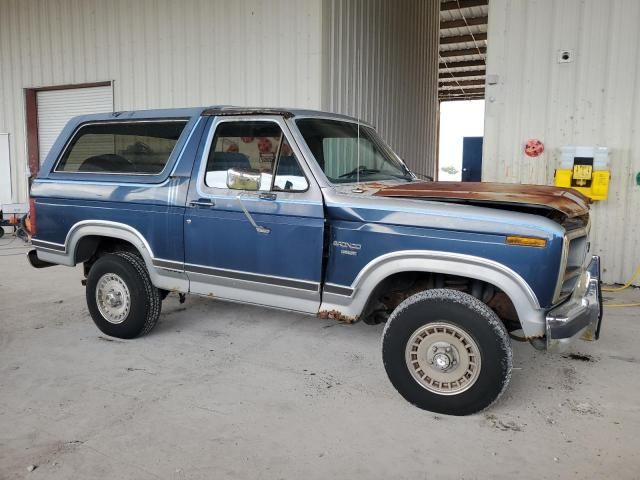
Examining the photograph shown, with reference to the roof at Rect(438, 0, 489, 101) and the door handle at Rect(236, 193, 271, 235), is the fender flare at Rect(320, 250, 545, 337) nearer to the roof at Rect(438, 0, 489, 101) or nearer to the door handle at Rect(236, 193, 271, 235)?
the door handle at Rect(236, 193, 271, 235)

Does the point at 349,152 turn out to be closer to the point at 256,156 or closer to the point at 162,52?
the point at 256,156

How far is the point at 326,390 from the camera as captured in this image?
383cm

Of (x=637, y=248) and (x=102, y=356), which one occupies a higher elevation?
(x=637, y=248)

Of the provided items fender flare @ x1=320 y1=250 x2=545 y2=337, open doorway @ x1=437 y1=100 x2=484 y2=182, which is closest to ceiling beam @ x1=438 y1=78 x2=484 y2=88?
open doorway @ x1=437 y1=100 x2=484 y2=182

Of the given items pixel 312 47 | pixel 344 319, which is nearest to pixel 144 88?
pixel 312 47

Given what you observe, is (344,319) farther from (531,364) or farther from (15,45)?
(15,45)

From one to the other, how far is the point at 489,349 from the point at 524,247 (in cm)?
63

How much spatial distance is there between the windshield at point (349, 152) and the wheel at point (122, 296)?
183 cm

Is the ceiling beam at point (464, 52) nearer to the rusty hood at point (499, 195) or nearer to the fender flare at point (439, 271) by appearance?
the rusty hood at point (499, 195)

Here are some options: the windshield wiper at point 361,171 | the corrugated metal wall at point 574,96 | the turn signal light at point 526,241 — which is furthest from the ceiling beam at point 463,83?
the turn signal light at point 526,241

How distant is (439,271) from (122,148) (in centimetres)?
298

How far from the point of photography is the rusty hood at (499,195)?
3.37 m

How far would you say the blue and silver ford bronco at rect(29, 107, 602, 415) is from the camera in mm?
3287

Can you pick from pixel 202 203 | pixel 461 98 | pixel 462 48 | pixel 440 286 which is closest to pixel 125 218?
pixel 202 203
